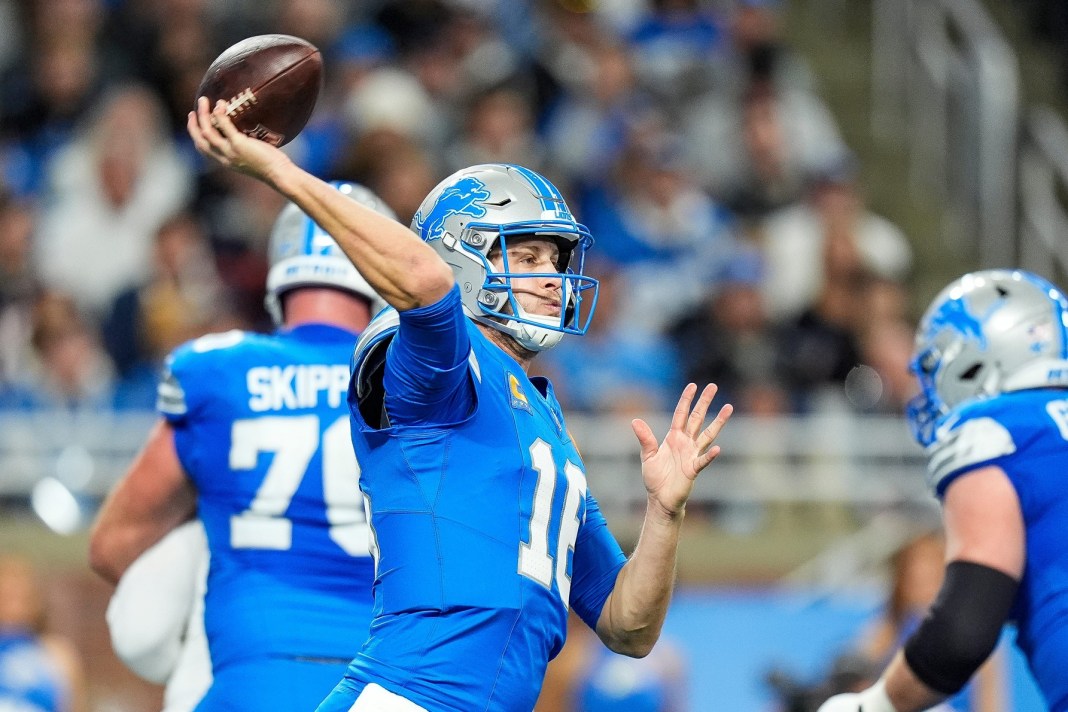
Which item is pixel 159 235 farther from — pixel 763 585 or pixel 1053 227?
pixel 1053 227

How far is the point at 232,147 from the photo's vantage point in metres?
3.62

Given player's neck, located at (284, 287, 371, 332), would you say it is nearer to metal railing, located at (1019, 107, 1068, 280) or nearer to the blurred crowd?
the blurred crowd

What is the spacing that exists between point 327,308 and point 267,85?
4.32 ft

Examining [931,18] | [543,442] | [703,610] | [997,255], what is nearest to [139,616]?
[543,442]

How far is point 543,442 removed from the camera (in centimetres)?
394

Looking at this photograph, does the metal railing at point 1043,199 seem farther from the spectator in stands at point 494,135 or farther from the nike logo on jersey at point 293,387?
the nike logo on jersey at point 293,387

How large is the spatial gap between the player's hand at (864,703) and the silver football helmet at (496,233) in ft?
4.96

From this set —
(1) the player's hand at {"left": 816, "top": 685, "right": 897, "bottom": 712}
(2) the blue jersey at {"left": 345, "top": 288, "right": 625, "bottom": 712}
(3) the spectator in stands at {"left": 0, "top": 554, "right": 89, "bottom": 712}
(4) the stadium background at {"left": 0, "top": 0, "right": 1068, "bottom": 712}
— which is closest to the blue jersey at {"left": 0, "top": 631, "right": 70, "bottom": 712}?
(3) the spectator in stands at {"left": 0, "top": 554, "right": 89, "bottom": 712}

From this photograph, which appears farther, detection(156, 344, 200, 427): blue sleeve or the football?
detection(156, 344, 200, 427): blue sleeve

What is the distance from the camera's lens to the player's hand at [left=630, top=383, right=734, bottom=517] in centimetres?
394

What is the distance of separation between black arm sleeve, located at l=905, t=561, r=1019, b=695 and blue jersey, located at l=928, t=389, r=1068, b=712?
99 millimetres

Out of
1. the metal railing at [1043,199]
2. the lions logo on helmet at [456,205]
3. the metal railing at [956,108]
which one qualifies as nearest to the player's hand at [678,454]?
the lions logo on helmet at [456,205]

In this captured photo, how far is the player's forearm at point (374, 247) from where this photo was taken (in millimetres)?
3531

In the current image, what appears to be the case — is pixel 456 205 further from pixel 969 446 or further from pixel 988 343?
pixel 988 343
